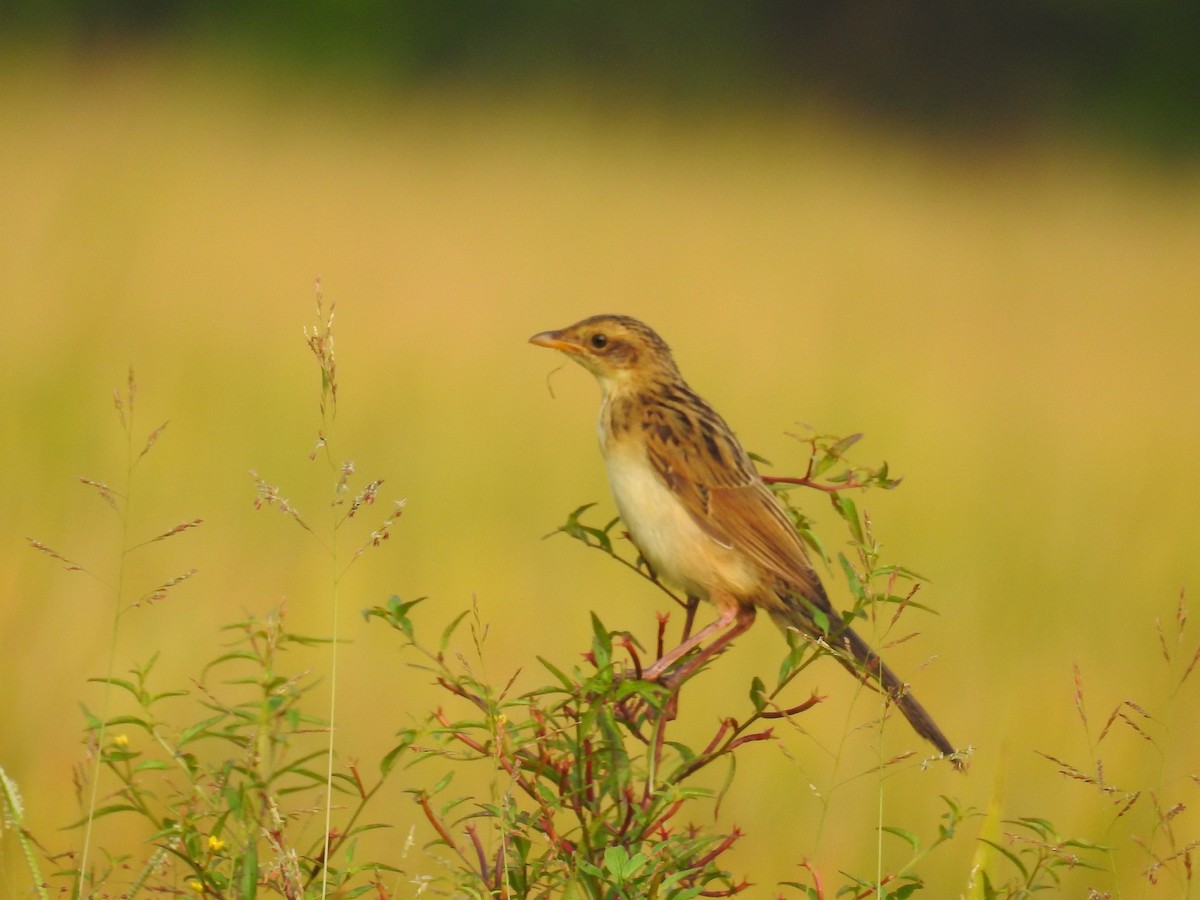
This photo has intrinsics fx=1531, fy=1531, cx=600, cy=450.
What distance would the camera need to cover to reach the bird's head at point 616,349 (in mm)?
3637

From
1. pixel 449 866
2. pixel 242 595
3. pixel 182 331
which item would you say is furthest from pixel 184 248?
pixel 449 866

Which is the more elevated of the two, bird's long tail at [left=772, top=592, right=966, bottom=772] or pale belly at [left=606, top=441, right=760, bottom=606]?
pale belly at [left=606, top=441, right=760, bottom=606]

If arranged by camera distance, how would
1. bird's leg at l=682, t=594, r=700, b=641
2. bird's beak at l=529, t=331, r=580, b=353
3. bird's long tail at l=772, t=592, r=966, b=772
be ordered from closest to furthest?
bird's long tail at l=772, t=592, r=966, b=772 → bird's leg at l=682, t=594, r=700, b=641 → bird's beak at l=529, t=331, r=580, b=353

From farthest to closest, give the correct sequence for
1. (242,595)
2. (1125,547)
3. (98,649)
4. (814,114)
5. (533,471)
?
(814,114)
(533,471)
(1125,547)
(242,595)
(98,649)

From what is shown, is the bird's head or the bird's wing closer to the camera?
the bird's wing

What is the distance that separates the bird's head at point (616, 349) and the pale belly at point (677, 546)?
0.43m

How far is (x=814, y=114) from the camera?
19.6 meters

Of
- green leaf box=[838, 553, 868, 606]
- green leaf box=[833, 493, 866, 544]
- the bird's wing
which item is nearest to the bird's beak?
the bird's wing

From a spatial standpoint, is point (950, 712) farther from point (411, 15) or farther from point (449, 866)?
point (411, 15)

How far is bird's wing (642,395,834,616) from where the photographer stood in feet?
10.4

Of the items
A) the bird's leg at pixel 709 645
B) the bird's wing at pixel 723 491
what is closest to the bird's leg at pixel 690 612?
the bird's leg at pixel 709 645

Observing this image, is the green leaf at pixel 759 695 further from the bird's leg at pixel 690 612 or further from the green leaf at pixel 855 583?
the bird's leg at pixel 690 612

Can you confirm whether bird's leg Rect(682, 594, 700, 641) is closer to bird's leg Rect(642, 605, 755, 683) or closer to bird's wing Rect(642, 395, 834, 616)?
bird's leg Rect(642, 605, 755, 683)

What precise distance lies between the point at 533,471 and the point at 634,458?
4.48 metres
